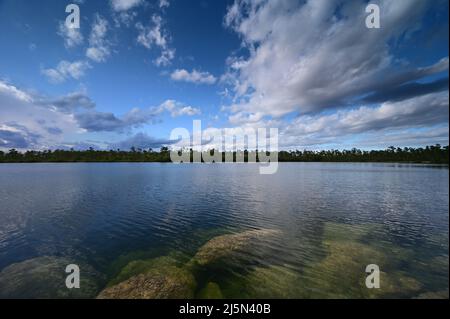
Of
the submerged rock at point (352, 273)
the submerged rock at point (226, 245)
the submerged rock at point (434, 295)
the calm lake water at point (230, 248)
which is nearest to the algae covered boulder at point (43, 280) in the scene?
the calm lake water at point (230, 248)

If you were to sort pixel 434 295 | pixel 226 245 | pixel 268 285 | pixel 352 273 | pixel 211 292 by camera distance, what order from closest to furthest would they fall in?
pixel 434 295 → pixel 211 292 → pixel 268 285 → pixel 352 273 → pixel 226 245

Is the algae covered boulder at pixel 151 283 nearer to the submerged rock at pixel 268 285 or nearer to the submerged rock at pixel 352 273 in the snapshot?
the submerged rock at pixel 268 285

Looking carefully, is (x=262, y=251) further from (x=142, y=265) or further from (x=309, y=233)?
(x=142, y=265)

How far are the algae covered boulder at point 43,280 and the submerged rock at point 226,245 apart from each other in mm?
7314

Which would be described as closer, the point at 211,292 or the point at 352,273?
the point at 211,292

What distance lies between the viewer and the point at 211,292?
12.9 m

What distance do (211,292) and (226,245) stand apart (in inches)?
249

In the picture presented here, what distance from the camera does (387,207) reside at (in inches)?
1340

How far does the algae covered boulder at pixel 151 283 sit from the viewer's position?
40.2 ft

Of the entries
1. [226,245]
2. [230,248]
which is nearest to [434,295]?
[230,248]

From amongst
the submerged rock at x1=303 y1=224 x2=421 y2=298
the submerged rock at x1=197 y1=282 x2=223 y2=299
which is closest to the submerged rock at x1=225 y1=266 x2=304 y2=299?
the submerged rock at x1=197 y1=282 x2=223 y2=299

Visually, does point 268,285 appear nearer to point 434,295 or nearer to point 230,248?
point 230,248
